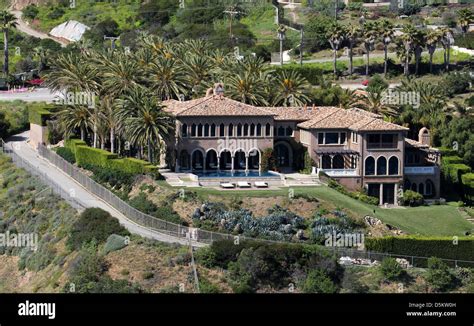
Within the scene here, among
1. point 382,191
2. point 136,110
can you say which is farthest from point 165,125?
point 382,191

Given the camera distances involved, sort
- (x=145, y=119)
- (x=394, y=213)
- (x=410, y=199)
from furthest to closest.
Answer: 1. (x=145, y=119)
2. (x=410, y=199)
3. (x=394, y=213)

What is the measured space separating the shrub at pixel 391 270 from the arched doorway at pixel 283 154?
2147 centimetres

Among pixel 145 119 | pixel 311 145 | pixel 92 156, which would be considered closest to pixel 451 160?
pixel 311 145

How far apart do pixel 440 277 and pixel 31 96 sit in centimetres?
5995

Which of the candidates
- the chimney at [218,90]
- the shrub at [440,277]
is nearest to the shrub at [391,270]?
the shrub at [440,277]

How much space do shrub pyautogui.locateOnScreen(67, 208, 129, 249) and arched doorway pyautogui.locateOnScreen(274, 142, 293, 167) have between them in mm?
17882

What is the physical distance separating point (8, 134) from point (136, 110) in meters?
24.9

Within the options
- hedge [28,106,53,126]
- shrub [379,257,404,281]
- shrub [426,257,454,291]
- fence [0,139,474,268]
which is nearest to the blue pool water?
fence [0,139,474,268]

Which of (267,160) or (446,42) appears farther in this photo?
(446,42)

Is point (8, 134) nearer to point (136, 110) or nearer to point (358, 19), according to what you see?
point (136, 110)

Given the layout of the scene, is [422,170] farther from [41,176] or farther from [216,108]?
[41,176]

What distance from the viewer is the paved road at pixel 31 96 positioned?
13225 centimetres

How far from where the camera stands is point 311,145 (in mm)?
102062

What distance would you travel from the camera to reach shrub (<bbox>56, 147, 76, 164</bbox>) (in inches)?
4215
